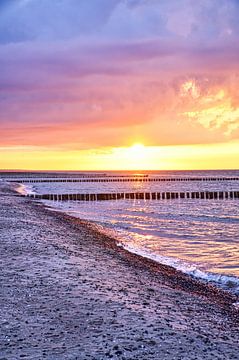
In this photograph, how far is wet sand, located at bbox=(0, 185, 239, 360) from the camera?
7004 mm

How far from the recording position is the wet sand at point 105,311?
7.00m

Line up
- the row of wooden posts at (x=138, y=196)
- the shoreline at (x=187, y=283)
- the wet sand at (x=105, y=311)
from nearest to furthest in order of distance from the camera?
the wet sand at (x=105, y=311)
the shoreline at (x=187, y=283)
the row of wooden posts at (x=138, y=196)

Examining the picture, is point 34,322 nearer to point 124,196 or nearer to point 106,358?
point 106,358

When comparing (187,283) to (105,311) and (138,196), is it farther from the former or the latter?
(138,196)

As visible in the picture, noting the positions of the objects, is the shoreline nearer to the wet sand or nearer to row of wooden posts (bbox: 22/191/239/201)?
the wet sand

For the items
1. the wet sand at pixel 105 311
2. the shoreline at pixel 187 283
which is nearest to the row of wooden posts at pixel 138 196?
the shoreline at pixel 187 283

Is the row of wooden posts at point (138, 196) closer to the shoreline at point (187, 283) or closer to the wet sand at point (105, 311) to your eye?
the shoreline at point (187, 283)

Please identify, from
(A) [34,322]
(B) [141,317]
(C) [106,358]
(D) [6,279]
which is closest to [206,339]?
(B) [141,317]

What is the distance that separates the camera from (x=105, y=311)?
28.9 ft

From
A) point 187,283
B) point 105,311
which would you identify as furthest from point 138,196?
point 105,311

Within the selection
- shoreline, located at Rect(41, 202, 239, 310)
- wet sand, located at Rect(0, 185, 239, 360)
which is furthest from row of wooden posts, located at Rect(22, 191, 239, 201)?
wet sand, located at Rect(0, 185, 239, 360)

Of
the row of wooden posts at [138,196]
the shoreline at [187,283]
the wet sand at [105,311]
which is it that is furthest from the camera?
the row of wooden posts at [138,196]

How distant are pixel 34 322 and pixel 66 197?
54.0 meters

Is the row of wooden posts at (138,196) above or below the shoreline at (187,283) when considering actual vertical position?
below
